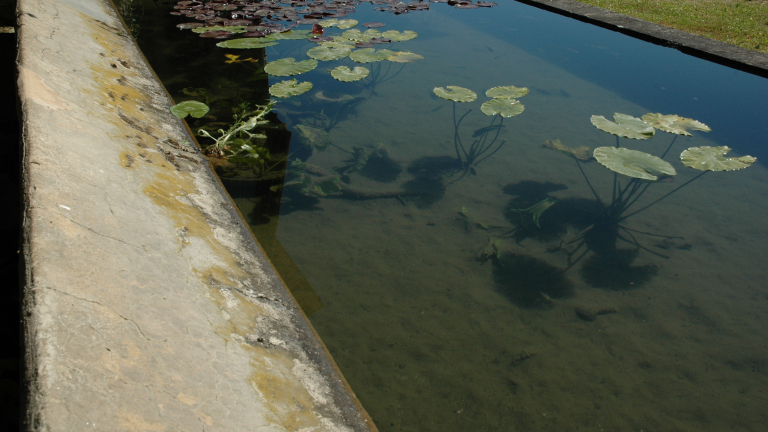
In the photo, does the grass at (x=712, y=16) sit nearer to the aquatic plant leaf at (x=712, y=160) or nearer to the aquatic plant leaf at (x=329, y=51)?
the aquatic plant leaf at (x=712, y=160)

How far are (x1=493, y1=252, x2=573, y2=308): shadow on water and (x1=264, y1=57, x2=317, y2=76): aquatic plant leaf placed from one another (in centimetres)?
221

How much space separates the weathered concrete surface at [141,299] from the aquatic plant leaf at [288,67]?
5.11ft

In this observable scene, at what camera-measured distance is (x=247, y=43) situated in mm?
3490

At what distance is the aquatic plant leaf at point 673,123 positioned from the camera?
8.36 feet

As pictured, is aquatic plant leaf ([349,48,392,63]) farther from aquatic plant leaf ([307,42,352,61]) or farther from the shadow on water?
the shadow on water

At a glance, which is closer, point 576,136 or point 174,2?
point 576,136

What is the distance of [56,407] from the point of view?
0.70 meters

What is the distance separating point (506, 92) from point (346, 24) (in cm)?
207

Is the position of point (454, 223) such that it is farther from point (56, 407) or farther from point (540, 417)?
point (56, 407)

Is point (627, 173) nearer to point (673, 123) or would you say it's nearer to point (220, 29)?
point (673, 123)

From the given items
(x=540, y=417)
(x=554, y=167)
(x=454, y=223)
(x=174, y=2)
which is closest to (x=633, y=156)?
(x=554, y=167)

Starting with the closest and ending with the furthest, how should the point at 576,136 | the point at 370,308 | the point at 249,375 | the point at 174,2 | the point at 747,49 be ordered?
the point at 249,375
the point at 370,308
the point at 576,136
the point at 747,49
the point at 174,2

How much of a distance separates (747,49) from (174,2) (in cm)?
574

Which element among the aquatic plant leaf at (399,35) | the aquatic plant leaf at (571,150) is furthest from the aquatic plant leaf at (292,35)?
the aquatic plant leaf at (571,150)
